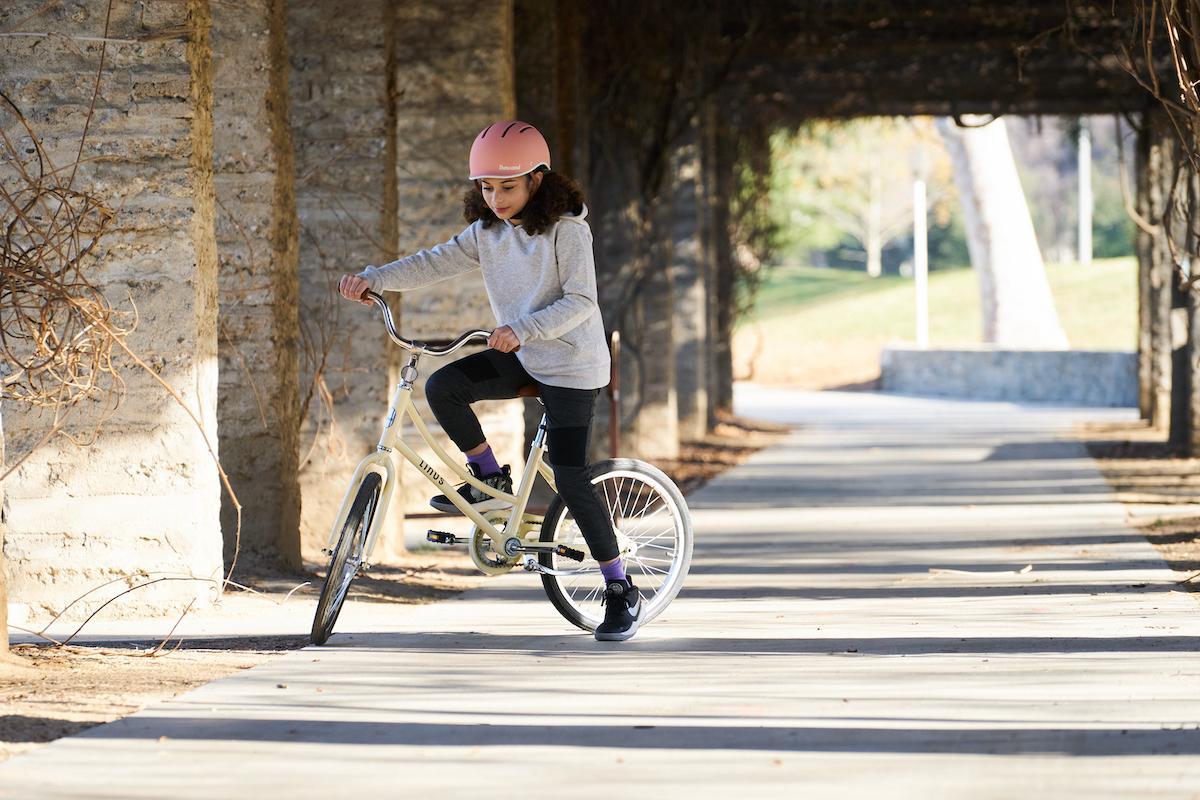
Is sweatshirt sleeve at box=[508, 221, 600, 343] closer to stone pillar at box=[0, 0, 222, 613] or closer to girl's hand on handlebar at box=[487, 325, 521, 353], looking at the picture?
girl's hand on handlebar at box=[487, 325, 521, 353]

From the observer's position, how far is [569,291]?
575cm

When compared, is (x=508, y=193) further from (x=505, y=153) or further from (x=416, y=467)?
(x=416, y=467)

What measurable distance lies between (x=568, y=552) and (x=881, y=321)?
38269mm

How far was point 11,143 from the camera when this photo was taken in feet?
21.4

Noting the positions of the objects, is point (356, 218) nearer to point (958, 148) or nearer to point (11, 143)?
point (11, 143)

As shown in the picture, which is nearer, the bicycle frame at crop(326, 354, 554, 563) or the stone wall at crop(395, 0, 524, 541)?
the bicycle frame at crop(326, 354, 554, 563)

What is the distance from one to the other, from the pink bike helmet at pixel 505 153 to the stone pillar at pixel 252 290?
215 cm

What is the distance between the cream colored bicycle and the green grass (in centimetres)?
3229

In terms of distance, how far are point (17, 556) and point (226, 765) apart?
2.72 m

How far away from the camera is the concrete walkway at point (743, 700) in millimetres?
4020

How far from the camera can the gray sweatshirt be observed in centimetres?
579

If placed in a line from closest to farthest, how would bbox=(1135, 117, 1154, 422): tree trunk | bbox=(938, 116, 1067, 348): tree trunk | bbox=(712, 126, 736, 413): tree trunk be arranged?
bbox=(1135, 117, 1154, 422): tree trunk → bbox=(712, 126, 736, 413): tree trunk → bbox=(938, 116, 1067, 348): tree trunk

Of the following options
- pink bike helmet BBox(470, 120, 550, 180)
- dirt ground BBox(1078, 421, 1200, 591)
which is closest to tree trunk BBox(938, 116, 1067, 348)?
dirt ground BBox(1078, 421, 1200, 591)

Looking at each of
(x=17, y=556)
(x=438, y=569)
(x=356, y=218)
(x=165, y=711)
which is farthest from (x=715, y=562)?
(x=165, y=711)
